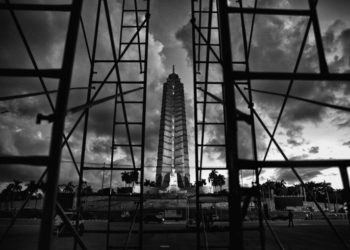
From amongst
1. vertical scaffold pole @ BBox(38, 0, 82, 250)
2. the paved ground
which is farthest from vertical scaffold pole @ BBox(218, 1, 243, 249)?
the paved ground

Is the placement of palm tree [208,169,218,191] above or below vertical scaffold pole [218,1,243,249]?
above

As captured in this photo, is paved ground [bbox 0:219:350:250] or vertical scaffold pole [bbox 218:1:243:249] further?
paved ground [bbox 0:219:350:250]

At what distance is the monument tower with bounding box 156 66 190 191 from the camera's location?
85438 mm

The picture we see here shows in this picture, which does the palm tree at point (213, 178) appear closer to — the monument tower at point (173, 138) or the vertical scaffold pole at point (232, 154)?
the monument tower at point (173, 138)

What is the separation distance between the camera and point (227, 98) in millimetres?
2547

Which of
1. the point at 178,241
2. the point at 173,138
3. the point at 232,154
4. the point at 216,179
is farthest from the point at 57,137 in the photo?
the point at 173,138

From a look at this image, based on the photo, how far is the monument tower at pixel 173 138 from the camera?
280 ft

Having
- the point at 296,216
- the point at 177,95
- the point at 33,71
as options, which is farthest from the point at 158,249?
the point at 177,95

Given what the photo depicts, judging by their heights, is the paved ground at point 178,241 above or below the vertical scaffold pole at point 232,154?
below

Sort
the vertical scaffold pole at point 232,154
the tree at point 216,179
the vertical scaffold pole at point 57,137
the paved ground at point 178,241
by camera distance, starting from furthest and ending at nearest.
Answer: the tree at point 216,179 < the paved ground at point 178,241 < the vertical scaffold pole at point 232,154 < the vertical scaffold pole at point 57,137

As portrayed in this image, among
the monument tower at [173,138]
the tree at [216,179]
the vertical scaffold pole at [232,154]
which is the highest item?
the monument tower at [173,138]

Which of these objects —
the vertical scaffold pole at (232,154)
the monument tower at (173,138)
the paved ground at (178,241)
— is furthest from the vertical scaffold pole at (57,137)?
the monument tower at (173,138)

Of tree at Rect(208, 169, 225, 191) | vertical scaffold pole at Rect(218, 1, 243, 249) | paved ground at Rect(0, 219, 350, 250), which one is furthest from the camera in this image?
tree at Rect(208, 169, 225, 191)

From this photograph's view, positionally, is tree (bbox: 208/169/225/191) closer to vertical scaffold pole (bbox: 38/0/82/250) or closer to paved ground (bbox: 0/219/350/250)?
paved ground (bbox: 0/219/350/250)
